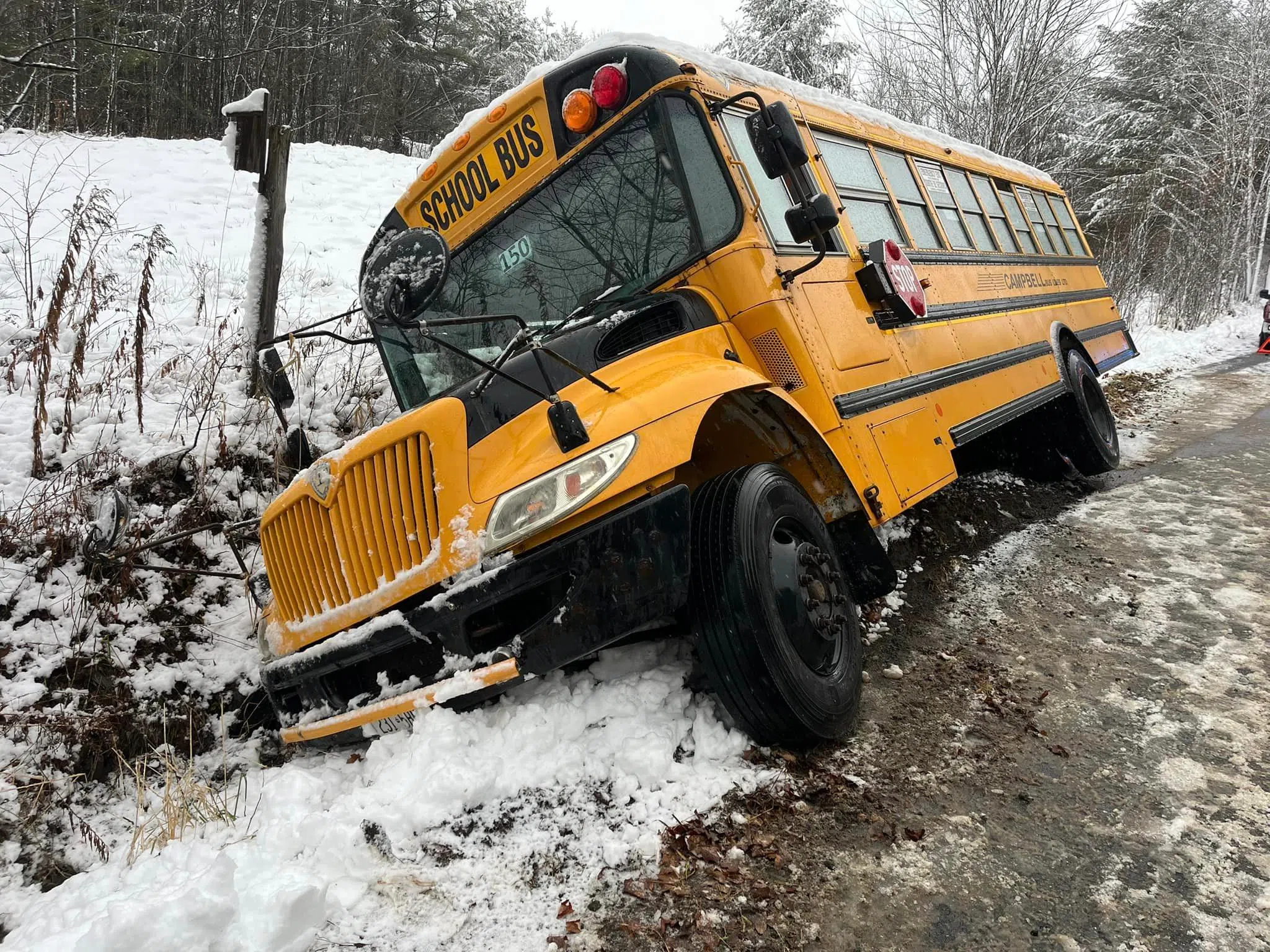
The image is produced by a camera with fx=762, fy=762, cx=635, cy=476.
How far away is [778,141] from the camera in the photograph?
8.51 ft

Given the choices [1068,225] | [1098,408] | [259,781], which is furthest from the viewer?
[1068,225]

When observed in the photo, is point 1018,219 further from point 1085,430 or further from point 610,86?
point 610,86

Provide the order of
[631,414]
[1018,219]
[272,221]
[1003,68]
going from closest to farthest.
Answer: [631,414] → [272,221] → [1018,219] → [1003,68]

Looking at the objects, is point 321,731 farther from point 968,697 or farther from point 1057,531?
point 1057,531

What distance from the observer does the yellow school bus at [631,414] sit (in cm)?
208


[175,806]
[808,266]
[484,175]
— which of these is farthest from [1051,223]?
[175,806]

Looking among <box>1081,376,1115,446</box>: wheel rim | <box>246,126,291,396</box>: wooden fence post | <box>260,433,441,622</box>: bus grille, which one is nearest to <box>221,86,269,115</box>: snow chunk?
<box>246,126,291,396</box>: wooden fence post

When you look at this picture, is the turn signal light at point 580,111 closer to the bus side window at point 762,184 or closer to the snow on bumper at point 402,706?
the bus side window at point 762,184

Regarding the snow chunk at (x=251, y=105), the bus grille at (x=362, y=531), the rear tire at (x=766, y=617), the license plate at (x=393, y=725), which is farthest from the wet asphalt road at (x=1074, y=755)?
the snow chunk at (x=251, y=105)

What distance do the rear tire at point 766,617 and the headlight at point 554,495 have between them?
40 centimetres

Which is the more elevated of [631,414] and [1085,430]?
[631,414]

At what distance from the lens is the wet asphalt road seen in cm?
177

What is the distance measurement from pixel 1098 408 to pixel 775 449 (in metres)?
4.45

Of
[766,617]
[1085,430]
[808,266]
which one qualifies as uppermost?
[808,266]
